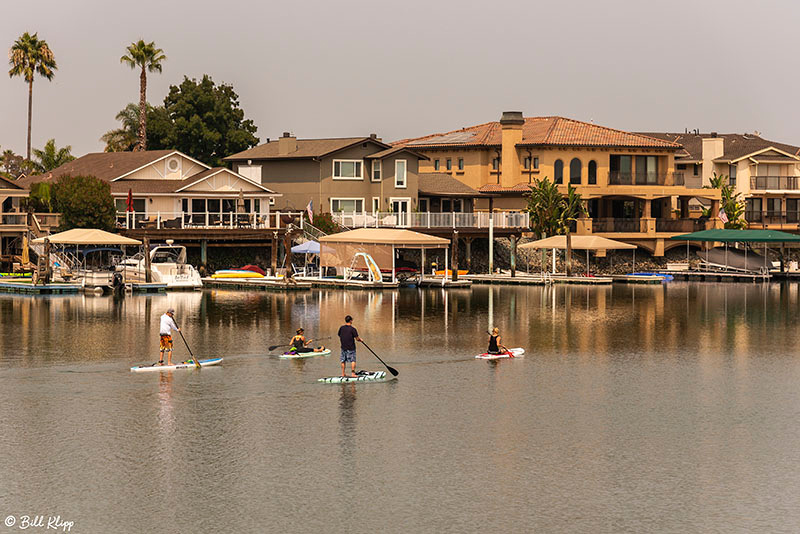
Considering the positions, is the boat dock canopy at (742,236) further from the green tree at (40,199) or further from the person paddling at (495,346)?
the person paddling at (495,346)

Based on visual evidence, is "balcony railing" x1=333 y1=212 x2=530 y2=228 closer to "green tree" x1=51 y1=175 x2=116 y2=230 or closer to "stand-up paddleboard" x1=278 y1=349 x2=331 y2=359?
"green tree" x1=51 y1=175 x2=116 y2=230

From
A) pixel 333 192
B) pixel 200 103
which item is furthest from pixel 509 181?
pixel 200 103

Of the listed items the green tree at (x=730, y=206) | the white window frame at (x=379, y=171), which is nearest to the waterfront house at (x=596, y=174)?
the green tree at (x=730, y=206)

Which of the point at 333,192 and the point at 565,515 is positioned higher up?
the point at 333,192

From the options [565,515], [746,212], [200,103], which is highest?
[200,103]

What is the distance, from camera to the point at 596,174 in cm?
9800

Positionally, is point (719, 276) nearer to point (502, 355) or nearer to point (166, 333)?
point (502, 355)

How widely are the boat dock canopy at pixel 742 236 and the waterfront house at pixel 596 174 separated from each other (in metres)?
4.82

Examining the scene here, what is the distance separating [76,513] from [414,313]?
3630 cm

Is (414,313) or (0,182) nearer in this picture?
(414,313)

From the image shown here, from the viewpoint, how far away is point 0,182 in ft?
260

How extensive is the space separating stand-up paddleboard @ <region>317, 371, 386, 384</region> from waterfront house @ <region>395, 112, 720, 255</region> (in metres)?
62.8

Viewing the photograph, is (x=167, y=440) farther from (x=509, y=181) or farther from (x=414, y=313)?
(x=509, y=181)

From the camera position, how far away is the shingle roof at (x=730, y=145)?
110438 millimetres
